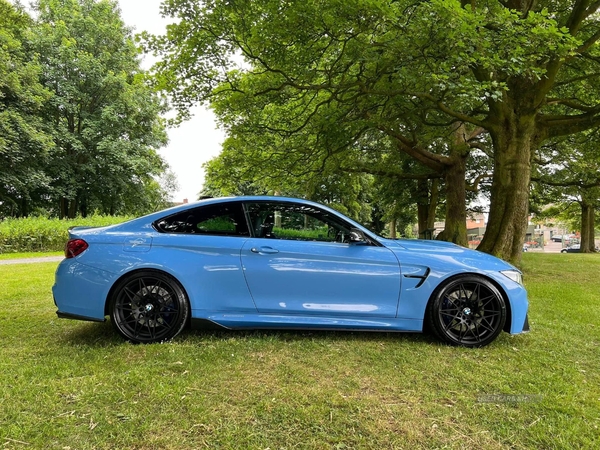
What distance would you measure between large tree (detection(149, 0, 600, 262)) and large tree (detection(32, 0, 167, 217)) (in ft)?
49.3

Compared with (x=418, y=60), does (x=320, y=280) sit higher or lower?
lower

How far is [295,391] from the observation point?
242cm

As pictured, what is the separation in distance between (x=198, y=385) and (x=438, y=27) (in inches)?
216

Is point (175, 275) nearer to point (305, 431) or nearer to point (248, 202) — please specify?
point (248, 202)

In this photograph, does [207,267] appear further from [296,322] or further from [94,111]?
[94,111]

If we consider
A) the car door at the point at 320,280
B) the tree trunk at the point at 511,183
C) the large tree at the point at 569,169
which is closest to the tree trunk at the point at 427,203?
the large tree at the point at 569,169

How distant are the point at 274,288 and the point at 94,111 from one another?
25.8 meters

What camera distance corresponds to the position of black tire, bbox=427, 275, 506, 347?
3337 millimetres

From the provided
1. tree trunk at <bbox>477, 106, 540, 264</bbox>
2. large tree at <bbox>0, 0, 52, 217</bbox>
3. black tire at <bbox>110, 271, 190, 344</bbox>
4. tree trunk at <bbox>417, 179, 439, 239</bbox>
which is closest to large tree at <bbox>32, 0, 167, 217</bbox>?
large tree at <bbox>0, 0, 52, 217</bbox>

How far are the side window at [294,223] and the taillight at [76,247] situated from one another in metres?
→ 1.58

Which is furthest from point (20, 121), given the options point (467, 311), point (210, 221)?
point (467, 311)

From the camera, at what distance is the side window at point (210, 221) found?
3484 mm

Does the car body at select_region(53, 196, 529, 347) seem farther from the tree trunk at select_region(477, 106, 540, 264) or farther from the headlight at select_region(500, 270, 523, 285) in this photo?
the tree trunk at select_region(477, 106, 540, 264)

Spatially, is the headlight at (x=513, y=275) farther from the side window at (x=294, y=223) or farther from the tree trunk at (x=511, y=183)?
the tree trunk at (x=511, y=183)
